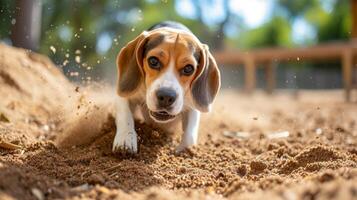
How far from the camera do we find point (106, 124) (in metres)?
5.12

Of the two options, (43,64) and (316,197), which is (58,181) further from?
(43,64)

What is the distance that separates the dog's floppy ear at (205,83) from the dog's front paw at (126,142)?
27.0 inches

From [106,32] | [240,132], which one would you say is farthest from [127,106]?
[106,32]

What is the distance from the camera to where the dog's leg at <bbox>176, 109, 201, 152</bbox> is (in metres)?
4.69

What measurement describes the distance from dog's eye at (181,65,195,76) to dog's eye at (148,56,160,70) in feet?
0.69

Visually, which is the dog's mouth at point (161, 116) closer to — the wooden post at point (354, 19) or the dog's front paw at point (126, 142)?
the dog's front paw at point (126, 142)

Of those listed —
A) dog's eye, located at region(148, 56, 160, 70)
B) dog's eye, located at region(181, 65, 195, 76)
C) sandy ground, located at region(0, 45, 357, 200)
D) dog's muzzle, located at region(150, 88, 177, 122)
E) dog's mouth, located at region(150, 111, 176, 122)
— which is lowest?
sandy ground, located at region(0, 45, 357, 200)

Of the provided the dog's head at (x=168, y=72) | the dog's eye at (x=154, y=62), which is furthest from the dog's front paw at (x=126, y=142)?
the dog's eye at (x=154, y=62)

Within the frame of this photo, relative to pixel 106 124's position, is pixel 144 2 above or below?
above

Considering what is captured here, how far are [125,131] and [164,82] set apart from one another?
62cm

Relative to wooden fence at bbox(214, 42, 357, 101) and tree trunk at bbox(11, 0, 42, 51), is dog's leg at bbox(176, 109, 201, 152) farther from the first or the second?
wooden fence at bbox(214, 42, 357, 101)

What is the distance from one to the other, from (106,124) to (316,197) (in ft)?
10.1

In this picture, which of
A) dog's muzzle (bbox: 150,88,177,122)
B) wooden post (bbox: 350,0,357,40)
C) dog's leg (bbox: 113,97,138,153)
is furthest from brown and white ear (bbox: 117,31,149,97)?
wooden post (bbox: 350,0,357,40)

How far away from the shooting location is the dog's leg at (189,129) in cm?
469
